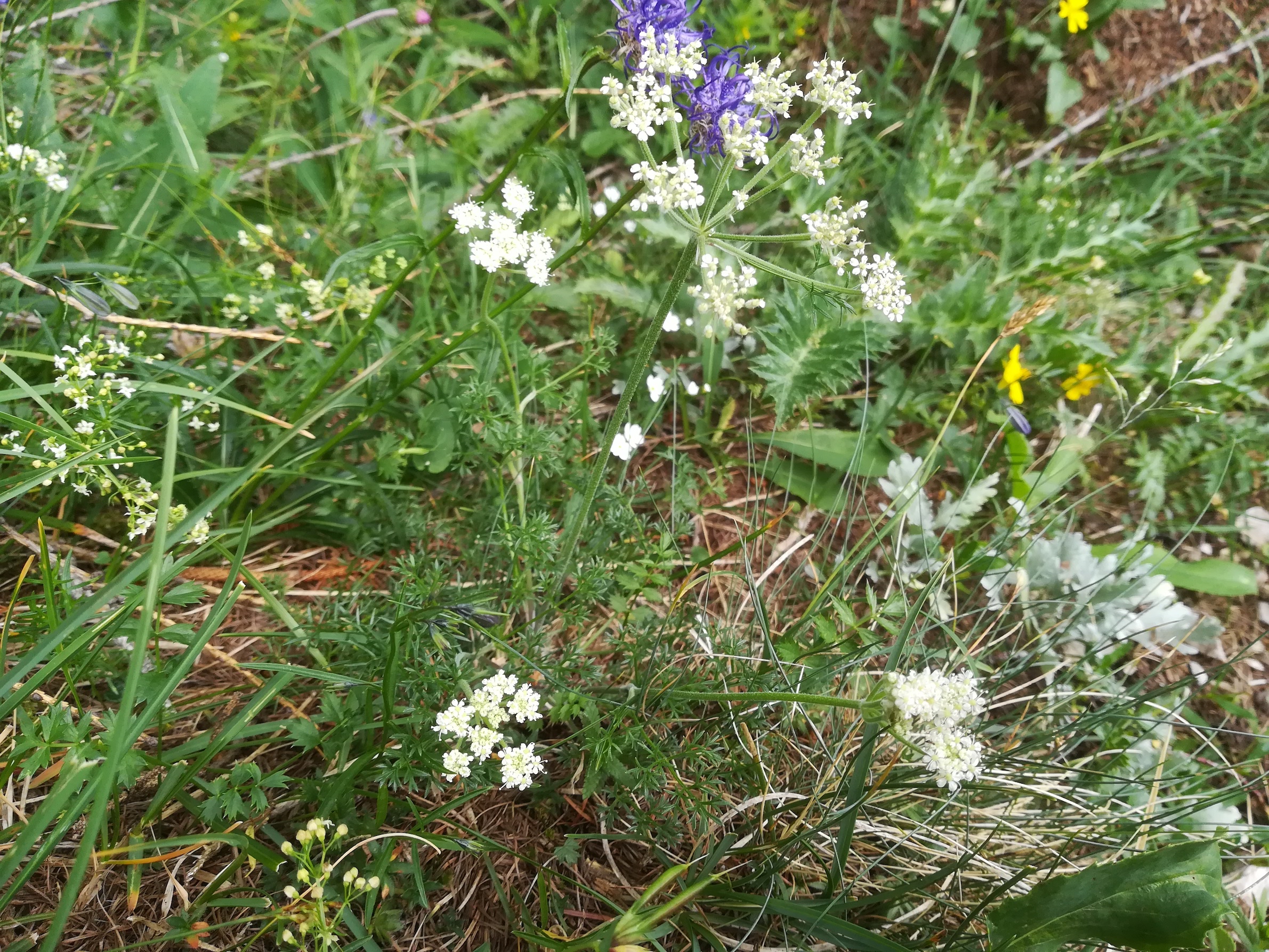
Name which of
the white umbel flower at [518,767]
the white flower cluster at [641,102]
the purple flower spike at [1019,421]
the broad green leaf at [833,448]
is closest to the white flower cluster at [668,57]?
the white flower cluster at [641,102]

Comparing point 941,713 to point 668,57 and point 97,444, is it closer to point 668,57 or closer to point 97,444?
point 668,57

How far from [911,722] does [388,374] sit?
5.11 feet

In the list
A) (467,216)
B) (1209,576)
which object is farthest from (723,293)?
(1209,576)

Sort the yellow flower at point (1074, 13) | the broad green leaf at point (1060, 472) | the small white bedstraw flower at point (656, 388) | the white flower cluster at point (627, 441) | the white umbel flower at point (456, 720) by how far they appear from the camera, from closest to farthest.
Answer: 1. the white umbel flower at point (456, 720)
2. the white flower cluster at point (627, 441)
3. the small white bedstraw flower at point (656, 388)
4. the broad green leaf at point (1060, 472)
5. the yellow flower at point (1074, 13)

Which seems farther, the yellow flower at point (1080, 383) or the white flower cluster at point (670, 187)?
the yellow flower at point (1080, 383)

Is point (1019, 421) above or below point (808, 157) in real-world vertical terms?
below

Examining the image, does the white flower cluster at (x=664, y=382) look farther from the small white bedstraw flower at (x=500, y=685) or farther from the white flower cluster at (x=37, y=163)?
the white flower cluster at (x=37, y=163)

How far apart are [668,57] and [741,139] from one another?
0.18 meters

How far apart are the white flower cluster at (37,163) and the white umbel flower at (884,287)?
1892 mm

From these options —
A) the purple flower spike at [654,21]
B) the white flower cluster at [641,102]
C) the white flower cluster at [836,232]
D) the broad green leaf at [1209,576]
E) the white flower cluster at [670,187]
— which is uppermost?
the purple flower spike at [654,21]

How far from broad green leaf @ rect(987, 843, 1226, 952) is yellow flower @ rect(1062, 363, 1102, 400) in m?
1.60

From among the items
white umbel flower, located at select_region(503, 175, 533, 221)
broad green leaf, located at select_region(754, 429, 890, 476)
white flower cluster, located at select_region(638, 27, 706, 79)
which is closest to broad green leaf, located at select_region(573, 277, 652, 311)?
broad green leaf, located at select_region(754, 429, 890, 476)

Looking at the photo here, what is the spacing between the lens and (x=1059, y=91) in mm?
3412

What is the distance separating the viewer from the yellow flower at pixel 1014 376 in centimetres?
261
